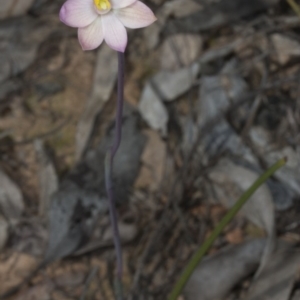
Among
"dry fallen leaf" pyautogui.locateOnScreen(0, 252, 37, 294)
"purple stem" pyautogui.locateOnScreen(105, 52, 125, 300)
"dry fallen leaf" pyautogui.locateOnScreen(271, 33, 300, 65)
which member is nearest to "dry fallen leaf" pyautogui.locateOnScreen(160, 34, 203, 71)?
"dry fallen leaf" pyautogui.locateOnScreen(271, 33, 300, 65)

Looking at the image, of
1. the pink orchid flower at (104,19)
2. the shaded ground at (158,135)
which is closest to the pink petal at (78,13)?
the pink orchid flower at (104,19)

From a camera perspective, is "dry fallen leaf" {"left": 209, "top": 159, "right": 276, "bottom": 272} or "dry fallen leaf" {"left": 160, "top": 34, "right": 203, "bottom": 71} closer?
"dry fallen leaf" {"left": 209, "top": 159, "right": 276, "bottom": 272}

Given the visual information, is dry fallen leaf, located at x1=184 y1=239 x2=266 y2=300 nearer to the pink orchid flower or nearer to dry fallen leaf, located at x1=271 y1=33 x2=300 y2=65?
dry fallen leaf, located at x1=271 y1=33 x2=300 y2=65

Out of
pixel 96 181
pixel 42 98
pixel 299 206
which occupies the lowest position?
pixel 299 206

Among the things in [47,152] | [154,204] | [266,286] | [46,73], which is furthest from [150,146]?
[266,286]

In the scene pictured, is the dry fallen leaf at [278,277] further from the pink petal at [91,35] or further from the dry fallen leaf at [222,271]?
the pink petal at [91,35]

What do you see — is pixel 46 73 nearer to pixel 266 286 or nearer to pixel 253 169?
pixel 253 169
